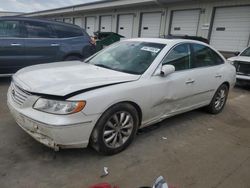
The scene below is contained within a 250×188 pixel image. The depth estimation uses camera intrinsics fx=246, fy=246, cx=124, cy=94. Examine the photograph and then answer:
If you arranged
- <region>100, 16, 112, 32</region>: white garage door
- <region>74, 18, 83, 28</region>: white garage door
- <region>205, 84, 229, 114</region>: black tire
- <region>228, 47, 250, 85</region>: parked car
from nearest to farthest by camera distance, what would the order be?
<region>205, 84, 229, 114</region>: black tire
<region>228, 47, 250, 85</region>: parked car
<region>100, 16, 112, 32</region>: white garage door
<region>74, 18, 83, 28</region>: white garage door

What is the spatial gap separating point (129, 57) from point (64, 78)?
1190mm

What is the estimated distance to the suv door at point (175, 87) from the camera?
11.9ft

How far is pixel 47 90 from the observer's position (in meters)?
2.81

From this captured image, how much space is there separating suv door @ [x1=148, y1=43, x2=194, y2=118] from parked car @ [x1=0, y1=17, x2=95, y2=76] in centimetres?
400

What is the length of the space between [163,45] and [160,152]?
1664 mm

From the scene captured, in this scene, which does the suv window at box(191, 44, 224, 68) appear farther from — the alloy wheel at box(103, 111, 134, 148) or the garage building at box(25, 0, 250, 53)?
the garage building at box(25, 0, 250, 53)

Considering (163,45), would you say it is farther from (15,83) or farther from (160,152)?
(15,83)

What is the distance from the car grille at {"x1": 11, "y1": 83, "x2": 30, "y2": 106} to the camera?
297 cm

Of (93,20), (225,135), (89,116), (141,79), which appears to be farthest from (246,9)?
(93,20)

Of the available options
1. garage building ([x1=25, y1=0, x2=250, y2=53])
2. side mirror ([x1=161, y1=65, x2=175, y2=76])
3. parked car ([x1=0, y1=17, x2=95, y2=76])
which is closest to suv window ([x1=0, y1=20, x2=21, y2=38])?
parked car ([x1=0, y1=17, x2=95, y2=76])

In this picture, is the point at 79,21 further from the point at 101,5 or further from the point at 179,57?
the point at 179,57

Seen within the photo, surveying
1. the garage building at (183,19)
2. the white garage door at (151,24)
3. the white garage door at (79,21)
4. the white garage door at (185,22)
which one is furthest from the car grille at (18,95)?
the white garage door at (79,21)

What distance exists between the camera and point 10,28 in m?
6.35

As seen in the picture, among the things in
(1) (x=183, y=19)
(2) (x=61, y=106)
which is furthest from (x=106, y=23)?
(2) (x=61, y=106)
